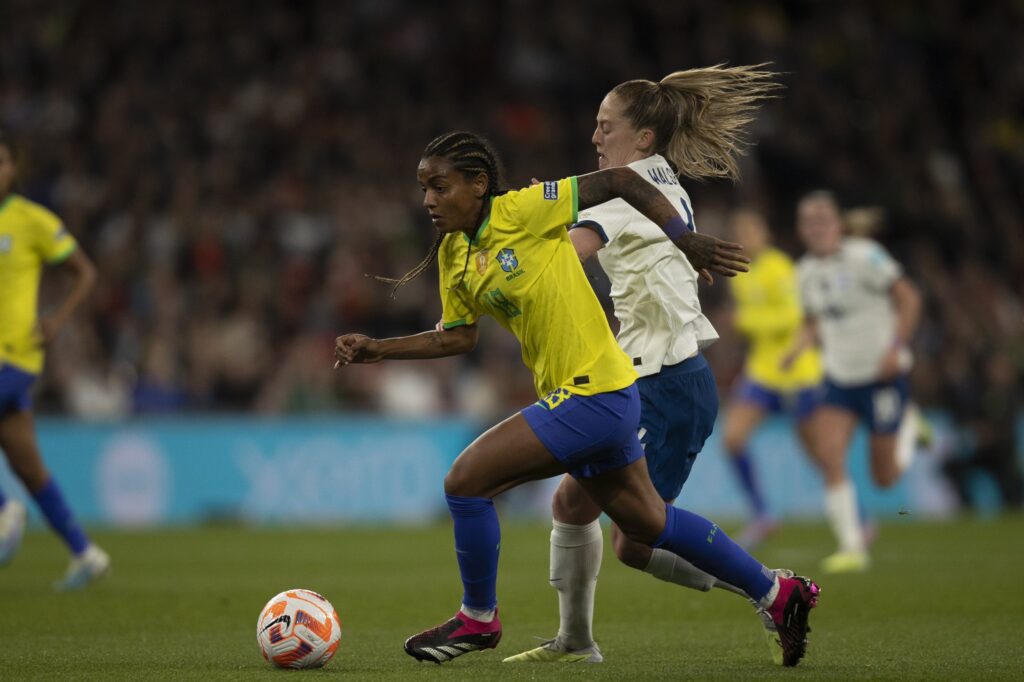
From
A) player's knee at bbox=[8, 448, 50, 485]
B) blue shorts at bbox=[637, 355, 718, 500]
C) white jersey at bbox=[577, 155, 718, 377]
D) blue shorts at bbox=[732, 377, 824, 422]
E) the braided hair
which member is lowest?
player's knee at bbox=[8, 448, 50, 485]

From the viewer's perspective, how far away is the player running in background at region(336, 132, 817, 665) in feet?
17.9

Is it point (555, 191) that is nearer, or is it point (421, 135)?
point (555, 191)

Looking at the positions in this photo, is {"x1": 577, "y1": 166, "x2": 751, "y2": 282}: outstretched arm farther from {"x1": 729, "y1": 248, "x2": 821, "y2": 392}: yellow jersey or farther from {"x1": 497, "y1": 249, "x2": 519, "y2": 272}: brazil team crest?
{"x1": 729, "y1": 248, "x2": 821, "y2": 392}: yellow jersey

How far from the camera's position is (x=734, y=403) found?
508 inches

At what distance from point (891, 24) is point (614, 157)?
18843 mm

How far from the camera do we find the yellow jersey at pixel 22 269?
363 inches

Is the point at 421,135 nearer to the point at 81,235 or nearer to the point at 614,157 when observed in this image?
the point at 81,235

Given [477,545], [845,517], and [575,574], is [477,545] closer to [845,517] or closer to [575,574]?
[575,574]

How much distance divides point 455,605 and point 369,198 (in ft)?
38.5

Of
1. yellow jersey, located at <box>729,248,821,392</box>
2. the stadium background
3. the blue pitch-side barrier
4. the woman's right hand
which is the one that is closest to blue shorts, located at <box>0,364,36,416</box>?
the stadium background

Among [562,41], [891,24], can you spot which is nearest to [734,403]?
[562,41]

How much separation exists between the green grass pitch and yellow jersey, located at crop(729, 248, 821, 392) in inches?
56.4

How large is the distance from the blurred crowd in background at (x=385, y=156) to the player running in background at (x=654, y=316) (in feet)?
33.6

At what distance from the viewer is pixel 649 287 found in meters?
6.24
